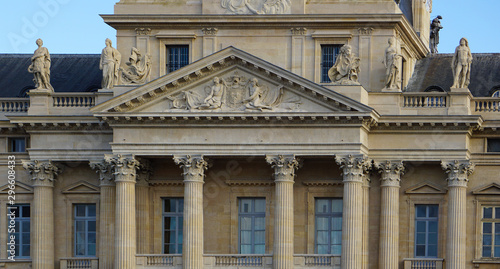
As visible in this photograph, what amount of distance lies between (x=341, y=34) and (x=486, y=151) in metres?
8.80

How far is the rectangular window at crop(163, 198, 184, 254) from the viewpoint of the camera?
75.8 meters

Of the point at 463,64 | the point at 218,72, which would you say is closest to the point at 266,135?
the point at 218,72

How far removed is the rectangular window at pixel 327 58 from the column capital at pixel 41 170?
1345 cm

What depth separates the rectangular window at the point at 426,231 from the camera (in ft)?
246

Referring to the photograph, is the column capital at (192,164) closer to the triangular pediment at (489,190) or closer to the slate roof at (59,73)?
the slate roof at (59,73)

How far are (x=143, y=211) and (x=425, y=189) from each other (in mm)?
13260

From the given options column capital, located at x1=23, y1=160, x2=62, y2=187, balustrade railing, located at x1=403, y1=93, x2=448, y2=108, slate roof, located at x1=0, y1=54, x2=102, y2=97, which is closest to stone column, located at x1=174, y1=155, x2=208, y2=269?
column capital, located at x1=23, y1=160, x2=62, y2=187

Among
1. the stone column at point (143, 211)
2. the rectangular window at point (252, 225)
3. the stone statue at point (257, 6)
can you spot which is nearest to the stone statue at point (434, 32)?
the stone statue at point (257, 6)

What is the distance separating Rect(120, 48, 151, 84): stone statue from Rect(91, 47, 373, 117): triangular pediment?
5.35 feet

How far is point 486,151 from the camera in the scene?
7488 centimetres

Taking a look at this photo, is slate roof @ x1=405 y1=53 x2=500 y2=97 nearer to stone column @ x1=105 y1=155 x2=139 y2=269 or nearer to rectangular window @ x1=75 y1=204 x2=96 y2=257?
stone column @ x1=105 y1=155 x2=139 y2=269

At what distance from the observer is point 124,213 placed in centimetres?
7306

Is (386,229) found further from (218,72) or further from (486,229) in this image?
(218,72)

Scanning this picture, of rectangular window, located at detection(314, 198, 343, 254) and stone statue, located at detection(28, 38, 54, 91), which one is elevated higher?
stone statue, located at detection(28, 38, 54, 91)
